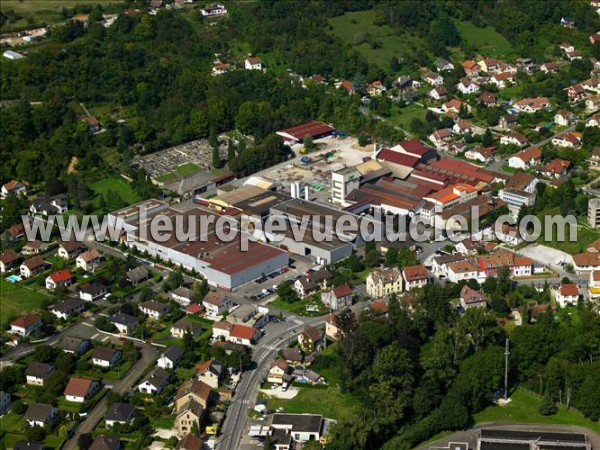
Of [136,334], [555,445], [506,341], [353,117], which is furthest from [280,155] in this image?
[555,445]

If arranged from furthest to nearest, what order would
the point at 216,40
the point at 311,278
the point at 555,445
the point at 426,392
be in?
the point at 216,40
the point at 311,278
the point at 426,392
the point at 555,445

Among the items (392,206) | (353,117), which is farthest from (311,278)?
(353,117)

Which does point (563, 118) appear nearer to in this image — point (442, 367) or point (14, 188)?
point (442, 367)

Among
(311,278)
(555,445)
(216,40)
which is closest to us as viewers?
(555,445)

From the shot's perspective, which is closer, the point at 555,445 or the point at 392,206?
the point at 555,445

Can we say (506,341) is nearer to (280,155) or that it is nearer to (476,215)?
(476,215)

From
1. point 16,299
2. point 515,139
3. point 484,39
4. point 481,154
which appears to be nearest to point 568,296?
point 481,154
